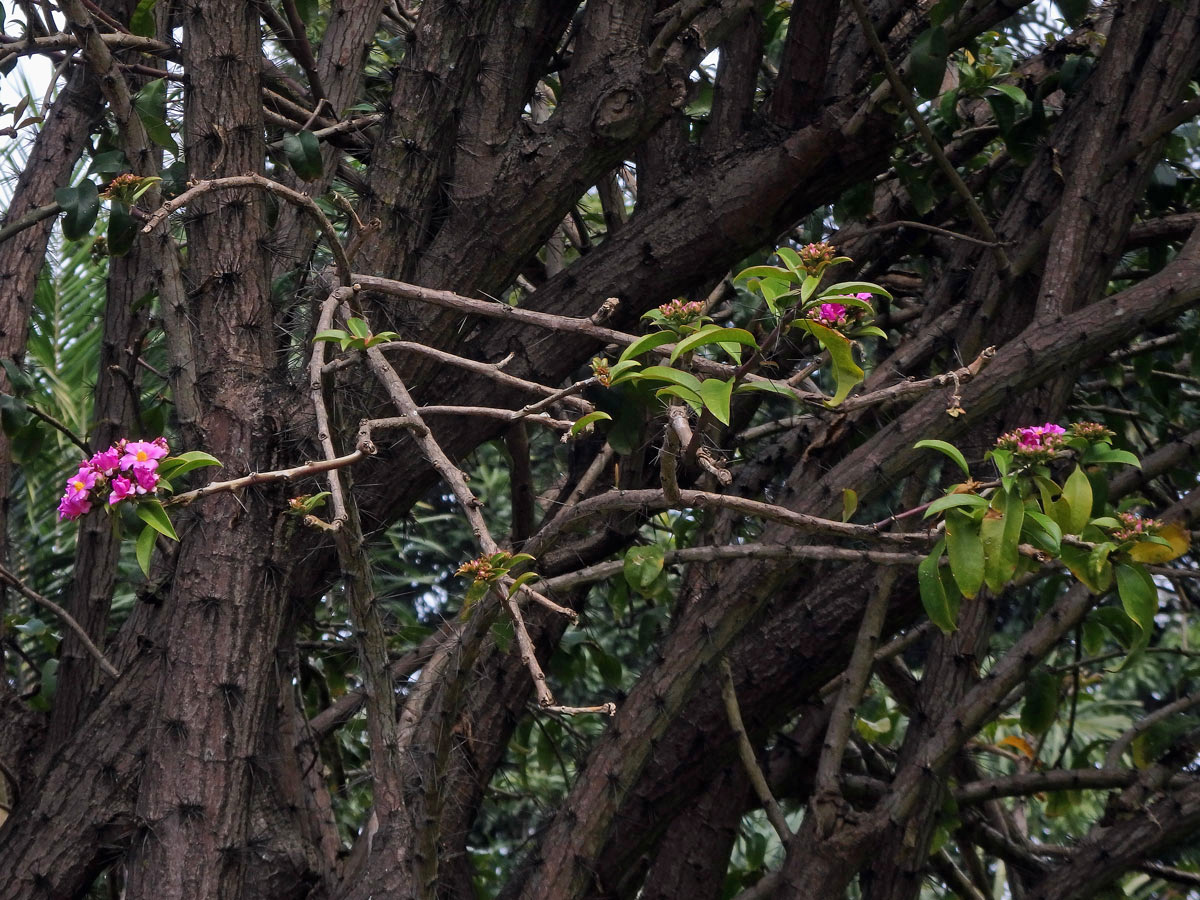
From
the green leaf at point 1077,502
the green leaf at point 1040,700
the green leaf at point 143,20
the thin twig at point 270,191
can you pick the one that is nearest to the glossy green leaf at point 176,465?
the thin twig at point 270,191

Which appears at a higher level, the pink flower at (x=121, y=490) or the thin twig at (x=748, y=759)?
the pink flower at (x=121, y=490)

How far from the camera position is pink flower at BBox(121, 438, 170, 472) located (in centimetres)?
131

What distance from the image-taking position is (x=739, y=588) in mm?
2010

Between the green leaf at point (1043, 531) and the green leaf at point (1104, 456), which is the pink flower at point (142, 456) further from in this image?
the green leaf at point (1104, 456)

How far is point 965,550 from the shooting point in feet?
4.13

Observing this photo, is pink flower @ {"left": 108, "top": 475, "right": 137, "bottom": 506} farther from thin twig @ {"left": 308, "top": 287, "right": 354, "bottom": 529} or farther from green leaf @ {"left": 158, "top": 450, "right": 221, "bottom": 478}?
thin twig @ {"left": 308, "top": 287, "right": 354, "bottom": 529}

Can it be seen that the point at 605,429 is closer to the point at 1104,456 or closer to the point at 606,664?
the point at 1104,456

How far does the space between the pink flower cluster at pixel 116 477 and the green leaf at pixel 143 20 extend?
1056 millimetres

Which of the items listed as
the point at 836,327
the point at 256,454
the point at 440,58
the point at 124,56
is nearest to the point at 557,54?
the point at 440,58

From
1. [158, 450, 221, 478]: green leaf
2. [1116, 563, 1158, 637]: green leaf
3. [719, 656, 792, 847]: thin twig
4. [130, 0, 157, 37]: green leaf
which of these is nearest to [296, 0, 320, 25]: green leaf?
[130, 0, 157, 37]: green leaf

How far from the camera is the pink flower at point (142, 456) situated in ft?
4.28

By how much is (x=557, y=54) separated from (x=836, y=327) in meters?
1.33

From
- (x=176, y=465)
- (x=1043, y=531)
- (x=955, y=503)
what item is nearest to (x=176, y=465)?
(x=176, y=465)

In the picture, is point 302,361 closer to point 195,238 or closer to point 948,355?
point 195,238
